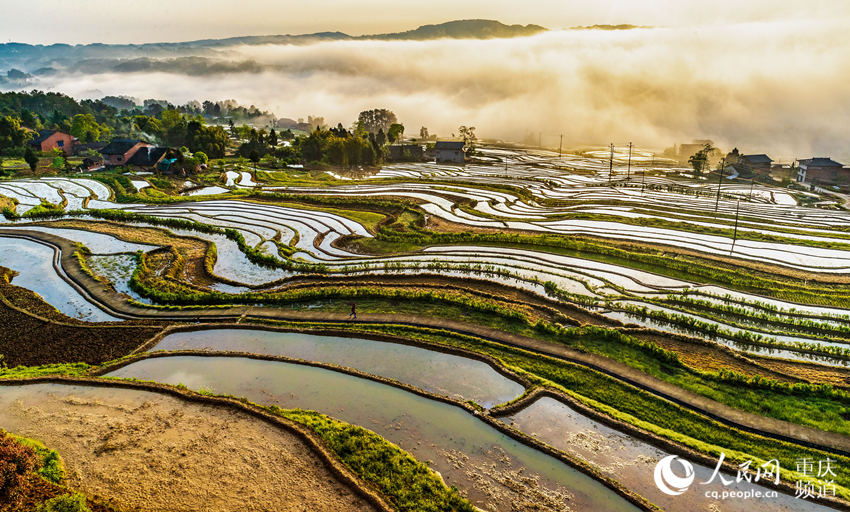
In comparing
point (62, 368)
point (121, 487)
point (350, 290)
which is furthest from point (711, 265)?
point (62, 368)

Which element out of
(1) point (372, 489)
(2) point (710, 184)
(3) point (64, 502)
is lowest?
(1) point (372, 489)

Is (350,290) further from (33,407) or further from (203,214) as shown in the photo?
(203,214)

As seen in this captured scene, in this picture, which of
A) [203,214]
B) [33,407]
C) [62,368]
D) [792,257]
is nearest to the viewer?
[33,407]

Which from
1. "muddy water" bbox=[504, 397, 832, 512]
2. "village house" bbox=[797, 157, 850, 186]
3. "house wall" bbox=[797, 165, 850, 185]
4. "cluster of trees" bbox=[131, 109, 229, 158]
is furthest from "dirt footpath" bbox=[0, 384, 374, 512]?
"house wall" bbox=[797, 165, 850, 185]

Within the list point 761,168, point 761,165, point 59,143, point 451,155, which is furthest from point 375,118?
point 761,168

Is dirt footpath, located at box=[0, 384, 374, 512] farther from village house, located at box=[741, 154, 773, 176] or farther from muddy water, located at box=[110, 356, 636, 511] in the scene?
village house, located at box=[741, 154, 773, 176]

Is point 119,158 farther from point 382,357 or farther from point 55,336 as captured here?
point 382,357

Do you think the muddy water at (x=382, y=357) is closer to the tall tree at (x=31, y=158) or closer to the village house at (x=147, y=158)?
the village house at (x=147, y=158)

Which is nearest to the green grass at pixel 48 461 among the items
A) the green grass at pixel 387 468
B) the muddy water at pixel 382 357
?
the green grass at pixel 387 468
